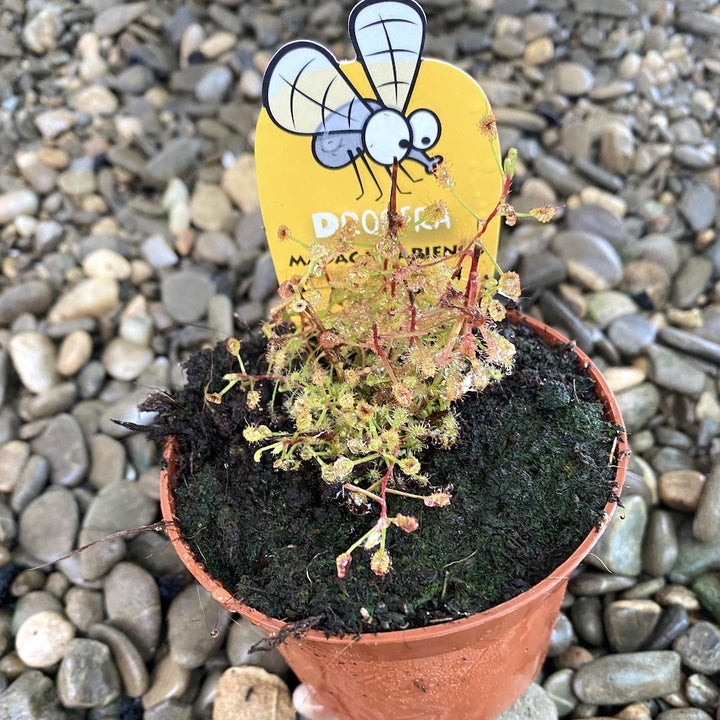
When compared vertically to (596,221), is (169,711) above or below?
below

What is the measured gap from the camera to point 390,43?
3.48 feet

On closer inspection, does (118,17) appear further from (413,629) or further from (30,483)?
(413,629)

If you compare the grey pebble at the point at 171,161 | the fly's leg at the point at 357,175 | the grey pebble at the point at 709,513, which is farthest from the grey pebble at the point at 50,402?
the grey pebble at the point at 709,513

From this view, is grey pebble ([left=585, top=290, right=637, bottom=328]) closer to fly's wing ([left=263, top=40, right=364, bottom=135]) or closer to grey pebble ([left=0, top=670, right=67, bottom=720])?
fly's wing ([left=263, top=40, right=364, bottom=135])

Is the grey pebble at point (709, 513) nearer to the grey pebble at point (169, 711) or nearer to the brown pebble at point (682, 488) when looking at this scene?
the brown pebble at point (682, 488)

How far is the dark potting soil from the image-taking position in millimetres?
966

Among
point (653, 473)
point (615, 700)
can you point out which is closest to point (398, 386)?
point (615, 700)

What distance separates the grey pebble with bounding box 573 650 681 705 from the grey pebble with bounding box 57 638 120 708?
986 mm

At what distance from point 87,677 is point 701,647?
1.30 metres

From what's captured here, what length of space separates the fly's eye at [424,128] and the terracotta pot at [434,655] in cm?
41

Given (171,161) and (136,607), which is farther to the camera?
(171,161)

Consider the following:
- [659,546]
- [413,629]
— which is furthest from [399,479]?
[659,546]

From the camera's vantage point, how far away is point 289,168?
3.85ft

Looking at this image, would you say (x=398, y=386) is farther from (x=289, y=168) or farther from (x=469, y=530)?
(x=289, y=168)
